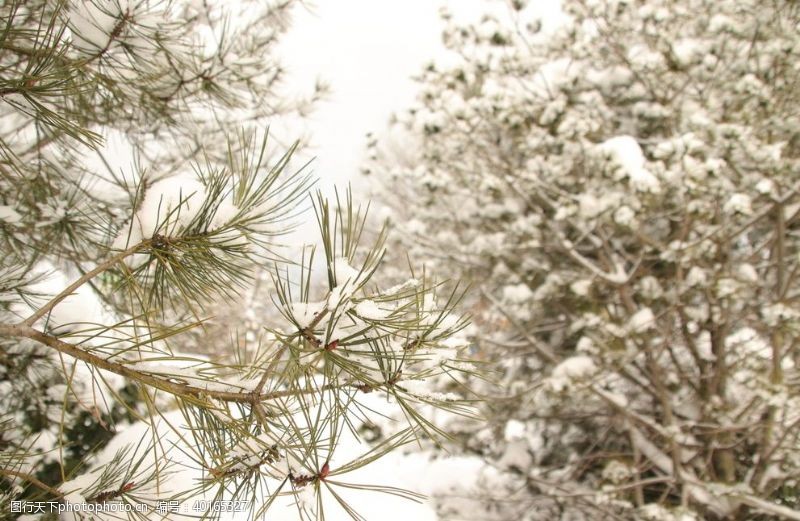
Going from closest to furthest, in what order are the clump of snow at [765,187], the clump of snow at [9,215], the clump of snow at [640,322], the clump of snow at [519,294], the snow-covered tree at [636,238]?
the clump of snow at [9,215] → the clump of snow at [765,187] → the snow-covered tree at [636,238] → the clump of snow at [640,322] → the clump of snow at [519,294]

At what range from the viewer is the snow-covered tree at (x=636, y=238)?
2.91 metres

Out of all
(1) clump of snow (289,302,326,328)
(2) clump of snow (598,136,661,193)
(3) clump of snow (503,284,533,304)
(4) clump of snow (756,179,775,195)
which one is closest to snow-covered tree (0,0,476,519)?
(1) clump of snow (289,302,326,328)

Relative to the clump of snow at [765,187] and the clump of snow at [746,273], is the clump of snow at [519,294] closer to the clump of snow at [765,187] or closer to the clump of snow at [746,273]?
the clump of snow at [746,273]

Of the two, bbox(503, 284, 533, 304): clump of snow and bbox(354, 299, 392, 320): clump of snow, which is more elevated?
bbox(503, 284, 533, 304): clump of snow

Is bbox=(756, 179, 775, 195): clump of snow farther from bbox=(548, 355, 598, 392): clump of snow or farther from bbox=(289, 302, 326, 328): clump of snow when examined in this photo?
bbox=(289, 302, 326, 328): clump of snow

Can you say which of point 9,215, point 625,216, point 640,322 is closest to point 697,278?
point 640,322

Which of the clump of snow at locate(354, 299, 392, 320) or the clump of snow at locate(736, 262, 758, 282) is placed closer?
the clump of snow at locate(354, 299, 392, 320)

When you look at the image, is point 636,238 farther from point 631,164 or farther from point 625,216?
point 631,164

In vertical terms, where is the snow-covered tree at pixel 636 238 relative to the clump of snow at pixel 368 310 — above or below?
above

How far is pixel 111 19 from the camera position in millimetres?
1347

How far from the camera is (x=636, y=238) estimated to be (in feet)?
13.3

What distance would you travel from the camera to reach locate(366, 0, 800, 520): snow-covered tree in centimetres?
291

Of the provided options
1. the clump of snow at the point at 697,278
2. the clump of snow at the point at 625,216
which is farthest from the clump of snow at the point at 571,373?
the clump of snow at the point at 625,216

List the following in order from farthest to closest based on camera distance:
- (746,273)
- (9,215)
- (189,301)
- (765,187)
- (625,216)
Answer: (746,273)
(625,216)
(765,187)
(9,215)
(189,301)
